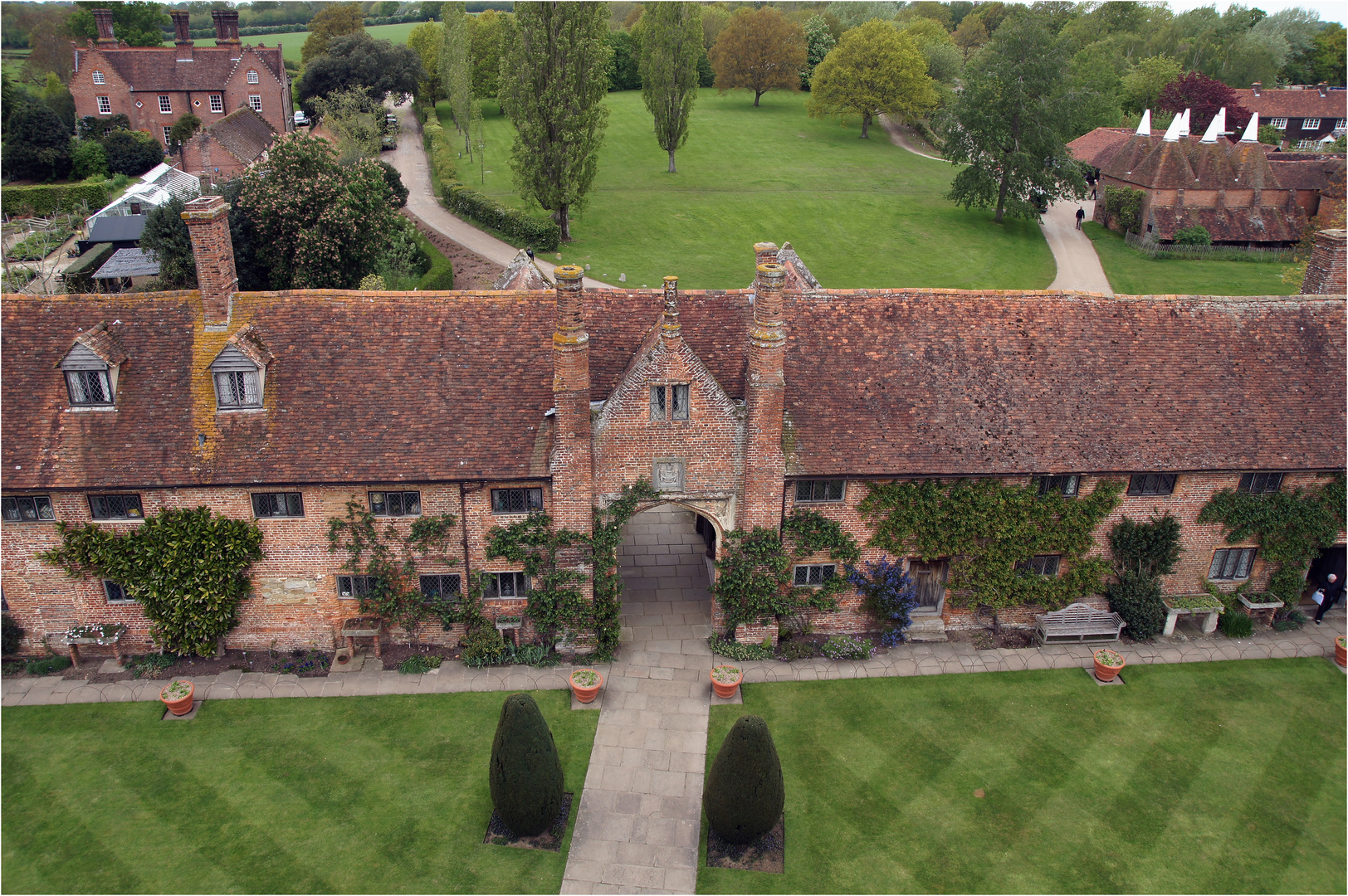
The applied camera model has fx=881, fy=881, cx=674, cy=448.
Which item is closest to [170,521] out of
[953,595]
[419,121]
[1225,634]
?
[953,595]

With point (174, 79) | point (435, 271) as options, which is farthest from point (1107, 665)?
point (174, 79)

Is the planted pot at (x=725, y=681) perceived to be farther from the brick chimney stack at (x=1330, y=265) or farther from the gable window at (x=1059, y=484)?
the brick chimney stack at (x=1330, y=265)

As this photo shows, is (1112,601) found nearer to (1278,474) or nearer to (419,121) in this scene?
(1278,474)

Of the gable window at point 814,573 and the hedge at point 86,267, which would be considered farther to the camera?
the hedge at point 86,267

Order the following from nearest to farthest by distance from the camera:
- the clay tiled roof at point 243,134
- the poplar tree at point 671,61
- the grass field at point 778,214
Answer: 1. the grass field at point 778,214
2. the clay tiled roof at point 243,134
3. the poplar tree at point 671,61

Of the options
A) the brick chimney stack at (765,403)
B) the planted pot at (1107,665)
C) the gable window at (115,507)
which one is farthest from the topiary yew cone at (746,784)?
the gable window at (115,507)

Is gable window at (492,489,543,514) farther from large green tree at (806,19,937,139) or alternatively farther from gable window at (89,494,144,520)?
large green tree at (806,19,937,139)
